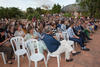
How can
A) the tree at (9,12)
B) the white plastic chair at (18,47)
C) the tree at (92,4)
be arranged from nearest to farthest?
the white plastic chair at (18,47) < the tree at (92,4) < the tree at (9,12)

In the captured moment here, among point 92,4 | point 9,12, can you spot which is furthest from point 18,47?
point 9,12

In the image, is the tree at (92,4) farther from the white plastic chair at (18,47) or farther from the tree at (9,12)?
the tree at (9,12)

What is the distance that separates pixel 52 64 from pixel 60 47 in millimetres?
599

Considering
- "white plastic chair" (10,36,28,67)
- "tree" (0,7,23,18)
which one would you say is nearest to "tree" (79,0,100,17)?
"white plastic chair" (10,36,28,67)

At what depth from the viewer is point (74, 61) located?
2.89m

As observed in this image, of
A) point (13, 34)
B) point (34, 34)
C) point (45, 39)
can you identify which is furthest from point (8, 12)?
point (45, 39)

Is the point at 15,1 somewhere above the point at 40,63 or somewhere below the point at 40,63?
above

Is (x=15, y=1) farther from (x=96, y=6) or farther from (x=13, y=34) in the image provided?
(x=13, y=34)

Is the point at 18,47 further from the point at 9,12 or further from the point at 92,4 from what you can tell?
the point at 9,12

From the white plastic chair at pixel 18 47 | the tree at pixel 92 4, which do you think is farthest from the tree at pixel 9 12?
the white plastic chair at pixel 18 47

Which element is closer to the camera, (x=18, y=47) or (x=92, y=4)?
(x=18, y=47)

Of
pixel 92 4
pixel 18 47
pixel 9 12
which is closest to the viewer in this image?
pixel 18 47

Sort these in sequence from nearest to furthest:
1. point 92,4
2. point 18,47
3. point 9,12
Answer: point 18,47 → point 92,4 → point 9,12

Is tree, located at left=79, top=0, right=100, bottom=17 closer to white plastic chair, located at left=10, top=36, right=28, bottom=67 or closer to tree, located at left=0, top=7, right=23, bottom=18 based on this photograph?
white plastic chair, located at left=10, top=36, right=28, bottom=67
